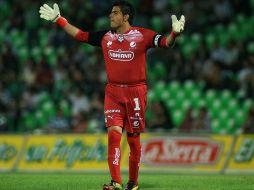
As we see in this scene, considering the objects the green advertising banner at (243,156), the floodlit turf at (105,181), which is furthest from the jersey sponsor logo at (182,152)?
the floodlit turf at (105,181)

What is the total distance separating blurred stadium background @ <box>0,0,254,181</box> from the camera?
50.0 ft

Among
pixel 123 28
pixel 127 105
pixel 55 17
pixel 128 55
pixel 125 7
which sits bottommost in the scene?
pixel 127 105

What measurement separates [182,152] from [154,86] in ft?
12.3

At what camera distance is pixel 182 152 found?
1480 centimetres

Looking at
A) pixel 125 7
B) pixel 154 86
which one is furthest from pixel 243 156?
pixel 125 7

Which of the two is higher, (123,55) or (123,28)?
(123,28)

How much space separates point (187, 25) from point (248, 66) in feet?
8.92

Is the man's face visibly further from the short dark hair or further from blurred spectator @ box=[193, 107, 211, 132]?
blurred spectator @ box=[193, 107, 211, 132]

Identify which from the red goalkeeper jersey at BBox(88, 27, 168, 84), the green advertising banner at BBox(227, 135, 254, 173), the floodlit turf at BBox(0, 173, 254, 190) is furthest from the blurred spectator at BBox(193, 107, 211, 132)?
the red goalkeeper jersey at BBox(88, 27, 168, 84)

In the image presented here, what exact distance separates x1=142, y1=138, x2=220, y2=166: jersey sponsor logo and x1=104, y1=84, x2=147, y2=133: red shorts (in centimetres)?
458

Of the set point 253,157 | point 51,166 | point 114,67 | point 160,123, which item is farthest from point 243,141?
point 114,67

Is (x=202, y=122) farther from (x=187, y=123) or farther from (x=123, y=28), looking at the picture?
(x=123, y=28)

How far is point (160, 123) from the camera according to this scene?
52.1ft

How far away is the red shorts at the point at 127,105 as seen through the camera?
→ 1016 centimetres
